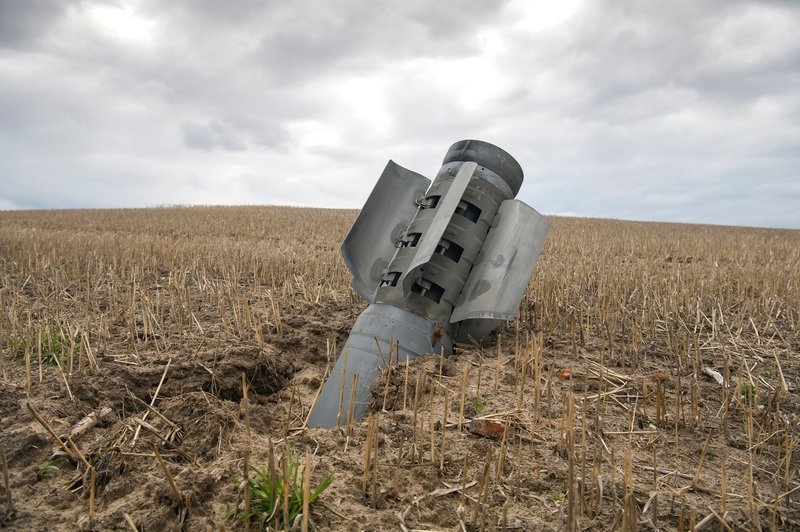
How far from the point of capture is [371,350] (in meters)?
4.03

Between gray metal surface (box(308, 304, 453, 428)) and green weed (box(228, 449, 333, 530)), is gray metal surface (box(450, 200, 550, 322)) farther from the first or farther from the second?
green weed (box(228, 449, 333, 530))

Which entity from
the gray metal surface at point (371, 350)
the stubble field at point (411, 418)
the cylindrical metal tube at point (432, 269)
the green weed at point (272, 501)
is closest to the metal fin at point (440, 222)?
the cylindrical metal tube at point (432, 269)

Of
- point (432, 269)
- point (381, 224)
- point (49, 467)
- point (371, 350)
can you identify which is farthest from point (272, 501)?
point (381, 224)

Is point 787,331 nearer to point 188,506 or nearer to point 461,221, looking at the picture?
point 461,221

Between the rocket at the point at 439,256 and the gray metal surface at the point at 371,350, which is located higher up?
the rocket at the point at 439,256

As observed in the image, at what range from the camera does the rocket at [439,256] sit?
417cm

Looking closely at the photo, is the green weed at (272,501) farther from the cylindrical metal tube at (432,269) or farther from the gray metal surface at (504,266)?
the gray metal surface at (504,266)

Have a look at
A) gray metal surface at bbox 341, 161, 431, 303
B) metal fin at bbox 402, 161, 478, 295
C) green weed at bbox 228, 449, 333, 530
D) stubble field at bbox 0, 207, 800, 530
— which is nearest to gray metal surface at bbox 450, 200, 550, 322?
stubble field at bbox 0, 207, 800, 530

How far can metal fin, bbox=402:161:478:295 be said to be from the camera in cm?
418

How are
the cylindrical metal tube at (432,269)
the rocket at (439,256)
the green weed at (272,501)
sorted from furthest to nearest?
the rocket at (439,256) < the cylindrical metal tube at (432,269) < the green weed at (272,501)

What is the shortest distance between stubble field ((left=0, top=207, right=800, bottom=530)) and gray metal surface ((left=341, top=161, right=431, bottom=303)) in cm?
59

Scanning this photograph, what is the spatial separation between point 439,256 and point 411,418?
1713mm

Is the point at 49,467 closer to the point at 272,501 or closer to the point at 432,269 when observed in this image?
the point at 272,501

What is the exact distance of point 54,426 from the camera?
322 centimetres
